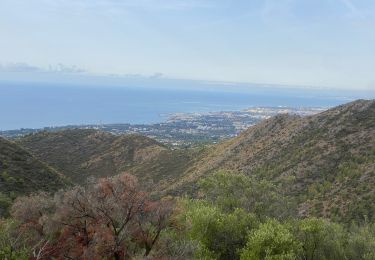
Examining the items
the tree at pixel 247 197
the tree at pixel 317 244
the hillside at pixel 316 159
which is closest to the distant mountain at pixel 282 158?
the hillside at pixel 316 159

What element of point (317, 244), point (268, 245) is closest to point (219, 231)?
point (268, 245)

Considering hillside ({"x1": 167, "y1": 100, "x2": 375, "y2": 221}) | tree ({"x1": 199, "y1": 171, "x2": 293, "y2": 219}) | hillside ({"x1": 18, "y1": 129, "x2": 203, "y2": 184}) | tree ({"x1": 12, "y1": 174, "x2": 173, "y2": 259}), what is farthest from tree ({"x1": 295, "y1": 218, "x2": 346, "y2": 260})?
hillside ({"x1": 18, "y1": 129, "x2": 203, "y2": 184})

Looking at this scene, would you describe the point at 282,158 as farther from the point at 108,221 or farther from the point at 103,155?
the point at 103,155

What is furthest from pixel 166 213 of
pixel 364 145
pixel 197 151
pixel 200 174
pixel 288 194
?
pixel 197 151

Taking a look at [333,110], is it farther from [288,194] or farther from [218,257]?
[218,257]

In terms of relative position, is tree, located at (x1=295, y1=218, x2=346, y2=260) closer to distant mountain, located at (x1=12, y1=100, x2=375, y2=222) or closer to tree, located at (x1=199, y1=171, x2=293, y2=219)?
tree, located at (x1=199, y1=171, x2=293, y2=219)
